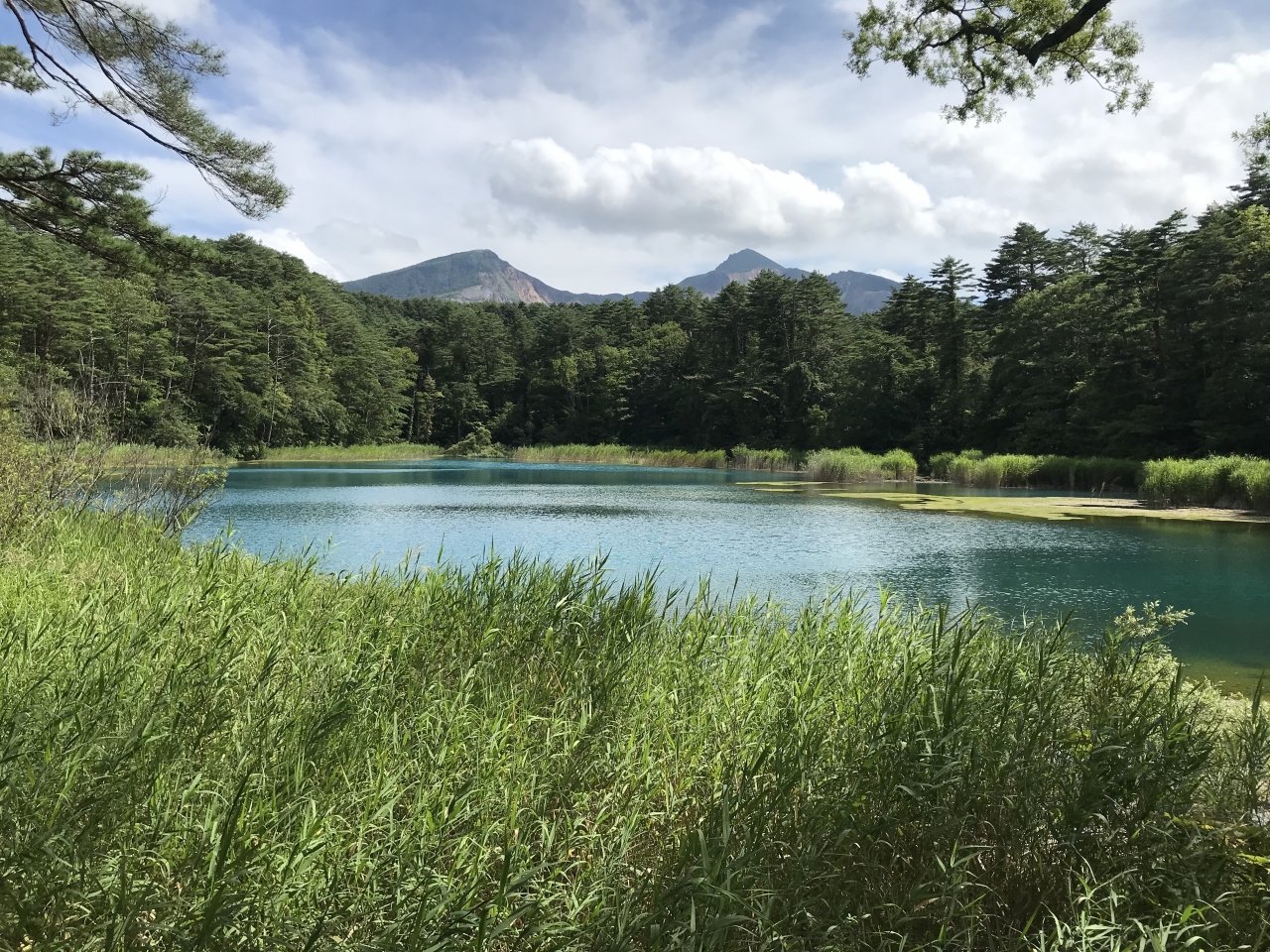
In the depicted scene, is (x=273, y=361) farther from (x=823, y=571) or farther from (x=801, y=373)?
(x=823, y=571)

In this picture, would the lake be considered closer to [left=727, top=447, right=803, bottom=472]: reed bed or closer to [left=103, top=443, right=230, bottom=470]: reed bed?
[left=103, top=443, right=230, bottom=470]: reed bed

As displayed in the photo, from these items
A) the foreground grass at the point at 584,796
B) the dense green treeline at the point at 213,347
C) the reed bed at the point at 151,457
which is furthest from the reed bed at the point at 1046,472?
the dense green treeline at the point at 213,347

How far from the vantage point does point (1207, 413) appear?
24.1 metres

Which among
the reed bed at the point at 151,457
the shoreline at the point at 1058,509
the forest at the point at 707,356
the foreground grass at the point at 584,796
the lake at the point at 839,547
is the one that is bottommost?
the lake at the point at 839,547

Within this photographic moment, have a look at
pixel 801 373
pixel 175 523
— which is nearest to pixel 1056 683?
pixel 175 523

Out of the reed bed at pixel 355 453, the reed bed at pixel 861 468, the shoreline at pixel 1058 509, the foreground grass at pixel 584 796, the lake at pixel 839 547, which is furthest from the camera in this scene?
the reed bed at pixel 355 453

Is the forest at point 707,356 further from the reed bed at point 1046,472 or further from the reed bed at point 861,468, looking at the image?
the reed bed at point 861,468

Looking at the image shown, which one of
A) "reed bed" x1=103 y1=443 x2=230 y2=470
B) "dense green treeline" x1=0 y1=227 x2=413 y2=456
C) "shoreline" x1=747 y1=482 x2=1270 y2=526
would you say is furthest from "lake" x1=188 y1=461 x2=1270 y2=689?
"dense green treeline" x1=0 y1=227 x2=413 y2=456

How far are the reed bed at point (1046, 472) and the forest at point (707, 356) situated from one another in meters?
2.11

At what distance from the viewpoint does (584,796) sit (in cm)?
242

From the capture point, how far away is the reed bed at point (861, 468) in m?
31.9

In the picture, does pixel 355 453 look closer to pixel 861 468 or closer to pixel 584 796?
pixel 861 468

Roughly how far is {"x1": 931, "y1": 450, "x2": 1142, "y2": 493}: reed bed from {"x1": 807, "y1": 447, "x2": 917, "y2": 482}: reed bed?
1.96 meters

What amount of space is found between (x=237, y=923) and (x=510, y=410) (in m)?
61.8
